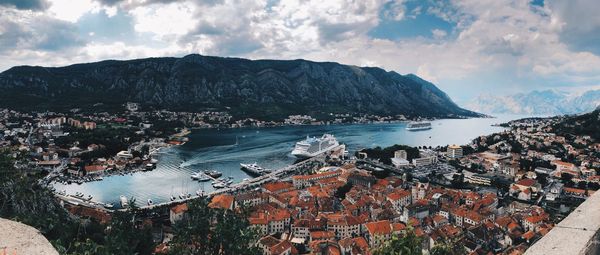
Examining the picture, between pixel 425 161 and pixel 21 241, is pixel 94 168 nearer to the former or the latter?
pixel 425 161

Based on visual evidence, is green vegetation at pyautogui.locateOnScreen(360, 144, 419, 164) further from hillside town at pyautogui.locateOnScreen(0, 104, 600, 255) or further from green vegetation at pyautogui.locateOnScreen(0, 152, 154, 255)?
green vegetation at pyautogui.locateOnScreen(0, 152, 154, 255)

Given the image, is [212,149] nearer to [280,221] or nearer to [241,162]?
[241,162]

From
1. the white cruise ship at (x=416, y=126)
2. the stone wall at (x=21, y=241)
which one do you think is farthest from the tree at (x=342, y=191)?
the white cruise ship at (x=416, y=126)

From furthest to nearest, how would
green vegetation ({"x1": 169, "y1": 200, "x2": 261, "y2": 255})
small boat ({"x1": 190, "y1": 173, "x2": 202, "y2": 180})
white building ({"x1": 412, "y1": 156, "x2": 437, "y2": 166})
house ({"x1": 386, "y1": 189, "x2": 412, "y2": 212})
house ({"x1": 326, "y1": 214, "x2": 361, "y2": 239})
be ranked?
white building ({"x1": 412, "y1": 156, "x2": 437, "y2": 166}) → small boat ({"x1": 190, "y1": 173, "x2": 202, "y2": 180}) → house ({"x1": 386, "y1": 189, "x2": 412, "y2": 212}) → house ({"x1": 326, "y1": 214, "x2": 361, "y2": 239}) → green vegetation ({"x1": 169, "y1": 200, "x2": 261, "y2": 255})

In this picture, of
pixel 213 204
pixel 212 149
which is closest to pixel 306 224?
pixel 213 204

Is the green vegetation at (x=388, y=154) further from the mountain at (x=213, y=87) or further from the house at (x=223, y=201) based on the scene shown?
the mountain at (x=213, y=87)

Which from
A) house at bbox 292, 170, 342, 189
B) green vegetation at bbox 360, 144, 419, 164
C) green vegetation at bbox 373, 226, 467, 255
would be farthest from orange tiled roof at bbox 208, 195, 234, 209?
green vegetation at bbox 360, 144, 419, 164
